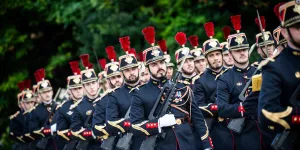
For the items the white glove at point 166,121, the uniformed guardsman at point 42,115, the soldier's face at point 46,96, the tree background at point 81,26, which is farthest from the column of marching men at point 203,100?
the tree background at point 81,26

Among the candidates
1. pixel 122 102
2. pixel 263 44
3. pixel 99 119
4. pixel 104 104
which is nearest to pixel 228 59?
pixel 263 44

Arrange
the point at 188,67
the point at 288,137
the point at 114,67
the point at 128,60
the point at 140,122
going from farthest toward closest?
the point at 114,67, the point at 188,67, the point at 128,60, the point at 140,122, the point at 288,137

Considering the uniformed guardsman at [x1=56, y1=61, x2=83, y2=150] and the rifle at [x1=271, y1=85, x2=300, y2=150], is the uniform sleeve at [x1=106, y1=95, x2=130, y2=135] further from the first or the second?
the rifle at [x1=271, y1=85, x2=300, y2=150]

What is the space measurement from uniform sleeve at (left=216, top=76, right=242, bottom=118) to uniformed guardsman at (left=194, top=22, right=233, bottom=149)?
64 centimetres

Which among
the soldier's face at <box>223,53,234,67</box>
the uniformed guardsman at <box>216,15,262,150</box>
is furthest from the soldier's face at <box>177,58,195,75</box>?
the uniformed guardsman at <box>216,15,262,150</box>

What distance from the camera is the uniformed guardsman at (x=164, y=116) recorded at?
25.5 feet

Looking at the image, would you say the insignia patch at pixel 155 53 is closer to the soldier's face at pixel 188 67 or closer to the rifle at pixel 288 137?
the soldier's face at pixel 188 67

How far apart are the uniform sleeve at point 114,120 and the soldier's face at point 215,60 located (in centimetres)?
194

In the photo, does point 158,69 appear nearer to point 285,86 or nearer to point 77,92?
point 285,86

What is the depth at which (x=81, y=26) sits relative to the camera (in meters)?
20.2

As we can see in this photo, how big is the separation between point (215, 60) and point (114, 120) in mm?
2235

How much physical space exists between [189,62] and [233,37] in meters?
1.91

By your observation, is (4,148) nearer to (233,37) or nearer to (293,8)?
(233,37)

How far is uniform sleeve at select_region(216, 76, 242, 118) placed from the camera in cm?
794
